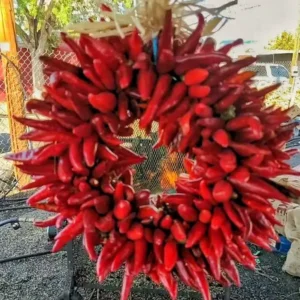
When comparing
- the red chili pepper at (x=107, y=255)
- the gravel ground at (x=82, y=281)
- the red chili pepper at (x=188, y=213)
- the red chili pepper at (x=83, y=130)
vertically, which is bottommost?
the gravel ground at (x=82, y=281)

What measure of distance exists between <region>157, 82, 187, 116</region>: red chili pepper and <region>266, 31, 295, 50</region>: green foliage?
7.78 m

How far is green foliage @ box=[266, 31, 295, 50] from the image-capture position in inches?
305

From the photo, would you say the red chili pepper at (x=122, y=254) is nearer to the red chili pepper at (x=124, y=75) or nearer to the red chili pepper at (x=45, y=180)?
the red chili pepper at (x=45, y=180)

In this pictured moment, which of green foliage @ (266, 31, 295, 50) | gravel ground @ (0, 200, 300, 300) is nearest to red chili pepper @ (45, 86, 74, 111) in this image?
gravel ground @ (0, 200, 300, 300)

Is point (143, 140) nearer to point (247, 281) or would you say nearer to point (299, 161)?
point (247, 281)

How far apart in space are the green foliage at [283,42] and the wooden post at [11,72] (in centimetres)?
603

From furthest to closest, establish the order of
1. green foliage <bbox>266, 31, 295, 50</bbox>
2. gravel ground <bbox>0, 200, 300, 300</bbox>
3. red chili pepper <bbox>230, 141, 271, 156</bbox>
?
1. green foliage <bbox>266, 31, 295, 50</bbox>
2. gravel ground <bbox>0, 200, 300, 300</bbox>
3. red chili pepper <bbox>230, 141, 271, 156</bbox>

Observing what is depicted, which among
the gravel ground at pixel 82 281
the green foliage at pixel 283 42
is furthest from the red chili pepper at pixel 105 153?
the green foliage at pixel 283 42

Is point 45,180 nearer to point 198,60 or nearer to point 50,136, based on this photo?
point 50,136

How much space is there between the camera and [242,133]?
0.59 meters

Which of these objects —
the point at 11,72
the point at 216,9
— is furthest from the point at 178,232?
the point at 11,72

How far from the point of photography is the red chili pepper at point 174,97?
60 centimetres

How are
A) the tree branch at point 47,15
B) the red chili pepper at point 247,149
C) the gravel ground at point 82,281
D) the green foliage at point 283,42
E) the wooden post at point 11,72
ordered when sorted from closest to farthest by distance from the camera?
the red chili pepper at point 247,149 < the gravel ground at point 82,281 < the wooden post at point 11,72 < the tree branch at point 47,15 < the green foliage at point 283,42

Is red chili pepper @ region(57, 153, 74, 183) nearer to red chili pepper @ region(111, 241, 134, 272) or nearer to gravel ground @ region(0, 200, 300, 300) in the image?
red chili pepper @ region(111, 241, 134, 272)
